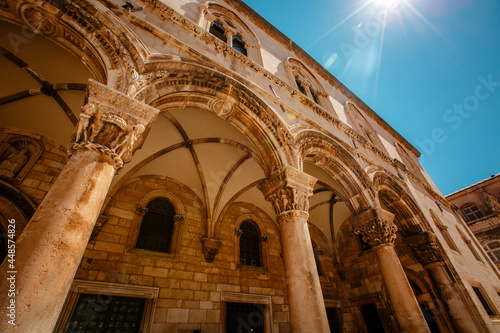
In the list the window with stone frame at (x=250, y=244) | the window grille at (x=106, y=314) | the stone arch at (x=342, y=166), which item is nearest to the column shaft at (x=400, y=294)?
the stone arch at (x=342, y=166)

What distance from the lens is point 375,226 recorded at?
5113 millimetres

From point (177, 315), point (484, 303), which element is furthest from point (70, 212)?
point (484, 303)

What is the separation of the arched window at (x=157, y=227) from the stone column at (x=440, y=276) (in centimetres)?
700

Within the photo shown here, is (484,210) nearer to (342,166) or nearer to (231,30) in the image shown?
(342,166)

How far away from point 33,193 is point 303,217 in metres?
5.12

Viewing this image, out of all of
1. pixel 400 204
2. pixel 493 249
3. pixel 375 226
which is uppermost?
pixel 493 249

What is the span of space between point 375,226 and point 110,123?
535 cm

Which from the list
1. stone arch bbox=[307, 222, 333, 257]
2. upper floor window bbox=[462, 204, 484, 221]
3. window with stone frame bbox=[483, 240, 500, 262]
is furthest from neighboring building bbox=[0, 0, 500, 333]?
upper floor window bbox=[462, 204, 484, 221]

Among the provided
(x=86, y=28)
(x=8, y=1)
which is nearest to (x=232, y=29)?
(x=86, y=28)

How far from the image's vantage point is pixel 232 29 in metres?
7.27

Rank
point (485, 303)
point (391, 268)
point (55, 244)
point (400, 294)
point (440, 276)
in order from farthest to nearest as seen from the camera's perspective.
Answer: point (485, 303) < point (440, 276) < point (391, 268) < point (400, 294) < point (55, 244)

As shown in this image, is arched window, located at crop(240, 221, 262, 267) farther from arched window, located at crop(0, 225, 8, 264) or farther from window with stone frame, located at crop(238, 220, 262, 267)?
arched window, located at crop(0, 225, 8, 264)

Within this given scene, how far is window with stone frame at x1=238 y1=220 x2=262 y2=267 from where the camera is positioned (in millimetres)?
7102

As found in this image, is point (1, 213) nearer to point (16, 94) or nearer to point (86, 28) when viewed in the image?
point (16, 94)
